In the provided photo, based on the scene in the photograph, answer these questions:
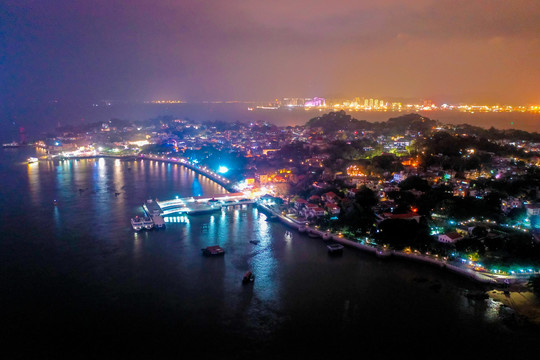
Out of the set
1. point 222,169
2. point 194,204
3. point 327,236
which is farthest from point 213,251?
point 222,169

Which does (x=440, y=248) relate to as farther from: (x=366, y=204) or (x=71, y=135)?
(x=71, y=135)

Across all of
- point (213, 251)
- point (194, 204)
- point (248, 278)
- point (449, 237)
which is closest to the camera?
point (248, 278)

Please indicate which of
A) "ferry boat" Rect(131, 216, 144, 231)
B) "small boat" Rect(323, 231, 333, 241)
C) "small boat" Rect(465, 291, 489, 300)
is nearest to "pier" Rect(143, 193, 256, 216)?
"ferry boat" Rect(131, 216, 144, 231)

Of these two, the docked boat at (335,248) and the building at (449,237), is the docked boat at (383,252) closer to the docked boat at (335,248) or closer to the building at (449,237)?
the docked boat at (335,248)

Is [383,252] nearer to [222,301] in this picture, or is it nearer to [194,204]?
[222,301]

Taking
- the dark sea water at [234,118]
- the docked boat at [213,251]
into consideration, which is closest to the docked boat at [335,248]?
the docked boat at [213,251]

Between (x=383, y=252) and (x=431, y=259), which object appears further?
(x=383, y=252)

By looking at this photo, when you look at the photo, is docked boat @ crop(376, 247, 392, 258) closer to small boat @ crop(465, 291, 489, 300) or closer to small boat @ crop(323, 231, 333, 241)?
small boat @ crop(323, 231, 333, 241)

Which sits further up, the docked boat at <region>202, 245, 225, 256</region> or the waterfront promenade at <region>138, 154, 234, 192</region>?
the docked boat at <region>202, 245, 225, 256</region>
